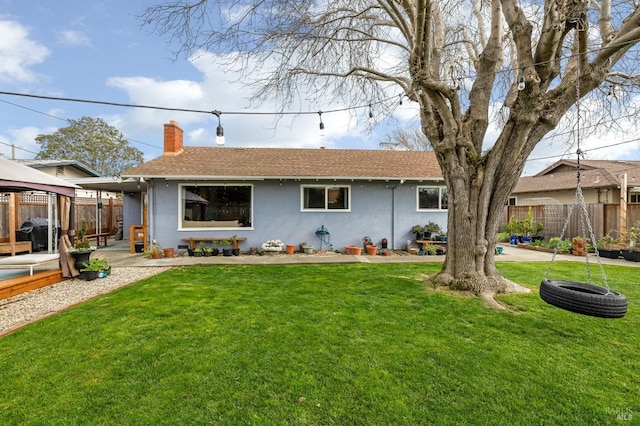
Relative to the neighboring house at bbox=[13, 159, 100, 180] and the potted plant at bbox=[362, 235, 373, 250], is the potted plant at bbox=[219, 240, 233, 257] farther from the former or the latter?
the neighboring house at bbox=[13, 159, 100, 180]

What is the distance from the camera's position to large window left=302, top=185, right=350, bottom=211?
10.6 m

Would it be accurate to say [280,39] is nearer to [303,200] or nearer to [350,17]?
[350,17]

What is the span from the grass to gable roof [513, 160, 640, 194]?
521 inches

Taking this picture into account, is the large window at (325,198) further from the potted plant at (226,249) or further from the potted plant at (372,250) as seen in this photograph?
the potted plant at (226,249)

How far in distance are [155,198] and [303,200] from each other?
4.92 metres

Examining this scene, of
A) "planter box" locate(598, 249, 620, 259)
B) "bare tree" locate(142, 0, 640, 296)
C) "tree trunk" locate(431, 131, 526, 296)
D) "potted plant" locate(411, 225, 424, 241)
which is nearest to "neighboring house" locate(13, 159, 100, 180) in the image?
"bare tree" locate(142, 0, 640, 296)

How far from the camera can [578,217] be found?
1253 centimetres

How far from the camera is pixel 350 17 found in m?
6.52

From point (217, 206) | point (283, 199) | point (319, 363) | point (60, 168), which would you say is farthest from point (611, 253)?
point (60, 168)

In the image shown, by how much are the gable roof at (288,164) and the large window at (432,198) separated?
0.61 metres

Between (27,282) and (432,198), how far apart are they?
37.4 ft

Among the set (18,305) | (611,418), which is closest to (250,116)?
(18,305)

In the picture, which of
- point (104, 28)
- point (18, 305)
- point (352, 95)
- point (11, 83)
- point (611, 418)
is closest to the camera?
point (611, 418)

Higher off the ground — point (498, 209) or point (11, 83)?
point (11, 83)
